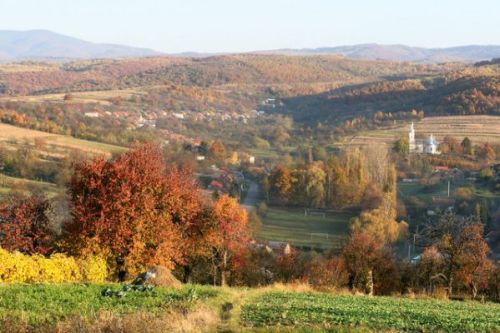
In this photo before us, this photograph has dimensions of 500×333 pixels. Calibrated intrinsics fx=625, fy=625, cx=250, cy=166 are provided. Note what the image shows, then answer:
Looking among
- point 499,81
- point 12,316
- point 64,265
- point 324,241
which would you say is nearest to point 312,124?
point 499,81

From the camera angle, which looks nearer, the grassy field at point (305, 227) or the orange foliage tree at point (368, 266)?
the orange foliage tree at point (368, 266)

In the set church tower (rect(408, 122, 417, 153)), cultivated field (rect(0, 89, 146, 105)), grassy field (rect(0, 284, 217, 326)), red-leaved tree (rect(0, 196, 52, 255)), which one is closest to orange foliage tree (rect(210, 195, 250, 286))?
red-leaved tree (rect(0, 196, 52, 255))

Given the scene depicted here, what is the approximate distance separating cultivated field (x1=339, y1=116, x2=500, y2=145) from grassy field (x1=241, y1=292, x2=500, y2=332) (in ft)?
257

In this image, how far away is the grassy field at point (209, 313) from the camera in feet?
42.9

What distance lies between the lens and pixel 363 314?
1623 centimetres

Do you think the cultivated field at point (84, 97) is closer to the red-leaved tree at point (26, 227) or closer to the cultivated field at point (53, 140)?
the cultivated field at point (53, 140)

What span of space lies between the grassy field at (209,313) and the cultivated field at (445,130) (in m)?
80.1

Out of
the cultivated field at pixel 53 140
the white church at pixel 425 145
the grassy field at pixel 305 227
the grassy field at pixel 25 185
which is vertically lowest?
the grassy field at pixel 305 227

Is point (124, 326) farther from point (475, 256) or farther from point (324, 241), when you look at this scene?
point (324, 241)

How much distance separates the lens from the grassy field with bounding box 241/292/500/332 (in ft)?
47.8

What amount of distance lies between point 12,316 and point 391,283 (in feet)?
77.6

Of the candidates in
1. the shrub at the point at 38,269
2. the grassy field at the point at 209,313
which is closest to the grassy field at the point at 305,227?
the shrub at the point at 38,269

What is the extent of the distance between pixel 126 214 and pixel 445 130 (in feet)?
273

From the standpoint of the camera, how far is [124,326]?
12250 mm
